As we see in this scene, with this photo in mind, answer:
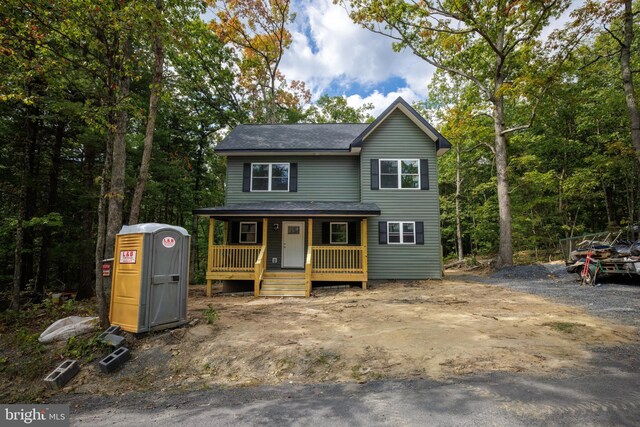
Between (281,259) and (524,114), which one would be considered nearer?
(281,259)

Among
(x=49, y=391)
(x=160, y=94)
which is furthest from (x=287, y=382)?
(x=160, y=94)

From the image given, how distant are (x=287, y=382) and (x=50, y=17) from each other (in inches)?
303

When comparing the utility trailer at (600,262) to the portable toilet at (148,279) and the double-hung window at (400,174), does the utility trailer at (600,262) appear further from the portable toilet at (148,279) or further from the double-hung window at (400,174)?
the portable toilet at (148,279)

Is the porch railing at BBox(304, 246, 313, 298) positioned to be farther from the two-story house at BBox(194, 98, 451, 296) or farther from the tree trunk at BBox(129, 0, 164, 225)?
the tree trunk at BBox(129, 0, 164, 225)

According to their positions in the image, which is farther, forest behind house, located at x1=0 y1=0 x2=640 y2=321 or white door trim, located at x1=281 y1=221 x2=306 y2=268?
white door trim, located at x1=281 y1=221 x2=306 y2=268

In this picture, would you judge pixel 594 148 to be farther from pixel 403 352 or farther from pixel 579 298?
pixel 403 352

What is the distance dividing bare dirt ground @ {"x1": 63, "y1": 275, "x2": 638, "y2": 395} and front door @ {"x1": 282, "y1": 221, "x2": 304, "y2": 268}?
17.7ft

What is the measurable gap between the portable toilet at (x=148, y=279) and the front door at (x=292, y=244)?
6.89m

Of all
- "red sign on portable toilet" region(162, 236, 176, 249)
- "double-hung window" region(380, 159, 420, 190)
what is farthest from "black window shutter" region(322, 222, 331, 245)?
"red sign on portable toilet" region(162, 236, 176, 249)

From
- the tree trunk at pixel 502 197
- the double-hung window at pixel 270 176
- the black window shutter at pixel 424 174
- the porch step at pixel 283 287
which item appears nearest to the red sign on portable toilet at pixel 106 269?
the porch step at pixel 283 287

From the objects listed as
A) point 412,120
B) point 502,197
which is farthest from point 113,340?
point 502,197

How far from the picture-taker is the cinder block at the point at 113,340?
452 centimetres

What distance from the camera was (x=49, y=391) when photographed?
12.1 ft

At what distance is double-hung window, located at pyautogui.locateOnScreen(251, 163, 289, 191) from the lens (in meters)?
12.9
